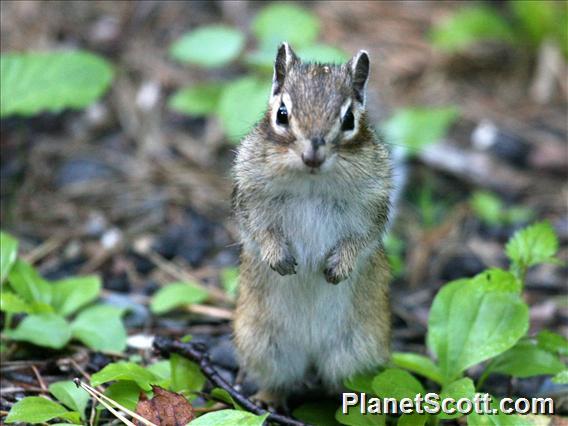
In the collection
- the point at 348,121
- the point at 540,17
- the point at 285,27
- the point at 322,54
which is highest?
the point at 540,17

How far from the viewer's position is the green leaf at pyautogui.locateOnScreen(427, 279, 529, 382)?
147 inches

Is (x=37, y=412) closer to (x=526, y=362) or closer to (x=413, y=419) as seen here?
(x=413, y=419)

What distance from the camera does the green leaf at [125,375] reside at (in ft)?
11.1

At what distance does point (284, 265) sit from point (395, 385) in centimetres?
69

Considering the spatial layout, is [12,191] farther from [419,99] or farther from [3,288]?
[419,99]

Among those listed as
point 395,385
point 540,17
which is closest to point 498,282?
point 395,385

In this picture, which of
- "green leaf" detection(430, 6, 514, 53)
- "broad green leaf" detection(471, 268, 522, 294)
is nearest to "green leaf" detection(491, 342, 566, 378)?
"broad green leaf" detection(471, 268, 522, 294)

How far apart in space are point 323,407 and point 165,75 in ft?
11.9

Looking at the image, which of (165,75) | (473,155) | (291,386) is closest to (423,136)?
(473,155)

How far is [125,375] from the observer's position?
11.3 ft

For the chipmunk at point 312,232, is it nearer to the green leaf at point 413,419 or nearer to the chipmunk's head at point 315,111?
the chipmunk's head at point 315,111

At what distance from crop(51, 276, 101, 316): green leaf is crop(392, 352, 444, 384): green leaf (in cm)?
157

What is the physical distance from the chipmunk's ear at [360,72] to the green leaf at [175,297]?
166 cm

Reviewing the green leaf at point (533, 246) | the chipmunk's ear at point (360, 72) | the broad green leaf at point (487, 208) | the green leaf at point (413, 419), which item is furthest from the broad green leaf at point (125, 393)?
the broad green leaf at point (487, 208)
